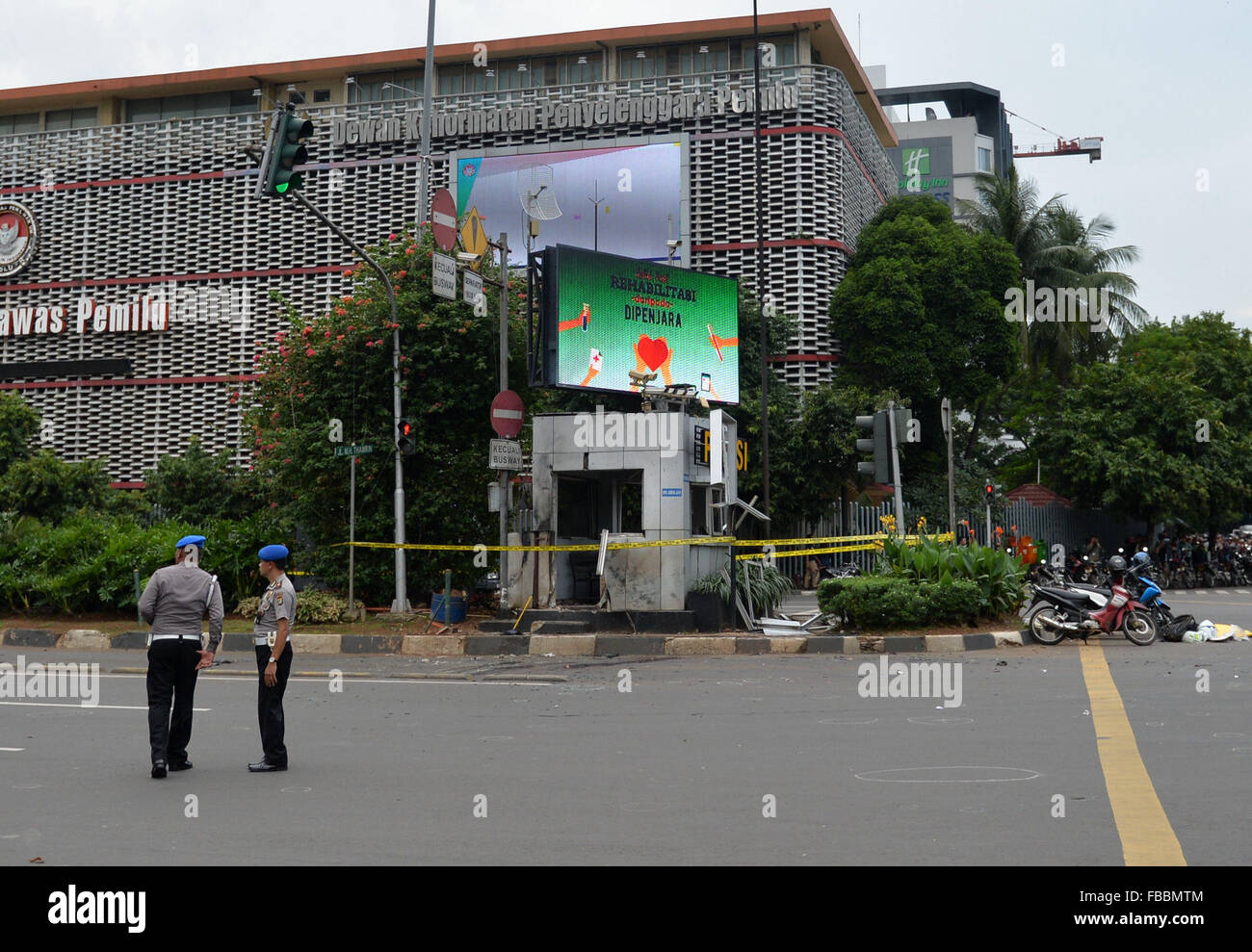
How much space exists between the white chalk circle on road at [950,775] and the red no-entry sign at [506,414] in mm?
12057

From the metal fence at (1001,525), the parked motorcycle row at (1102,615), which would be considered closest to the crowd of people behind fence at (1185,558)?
the metal fence at (1001,525)

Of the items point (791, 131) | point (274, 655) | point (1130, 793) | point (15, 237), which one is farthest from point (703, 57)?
point (1130, 793)

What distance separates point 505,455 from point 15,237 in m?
33.6

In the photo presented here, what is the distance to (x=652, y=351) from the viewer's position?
885 inches

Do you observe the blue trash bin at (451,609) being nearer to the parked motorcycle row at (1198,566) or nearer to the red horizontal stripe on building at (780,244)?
the red horizontal stripe on building at (780,244)

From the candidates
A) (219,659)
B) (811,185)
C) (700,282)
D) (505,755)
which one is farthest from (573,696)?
(811,185)

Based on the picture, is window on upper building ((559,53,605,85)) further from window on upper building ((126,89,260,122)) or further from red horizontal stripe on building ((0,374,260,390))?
red horizontal stripe on building ((0,374,260,390))

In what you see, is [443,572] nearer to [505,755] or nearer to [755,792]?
[505,755]

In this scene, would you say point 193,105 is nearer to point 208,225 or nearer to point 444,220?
point 208,225

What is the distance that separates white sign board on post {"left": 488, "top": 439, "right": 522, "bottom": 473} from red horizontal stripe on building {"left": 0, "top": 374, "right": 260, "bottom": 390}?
24.8 m

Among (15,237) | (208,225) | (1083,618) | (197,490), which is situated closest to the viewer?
(1083,618)

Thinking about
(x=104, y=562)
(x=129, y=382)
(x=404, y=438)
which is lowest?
(x=104, y=562)

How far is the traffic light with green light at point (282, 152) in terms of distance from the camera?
46.9 feet

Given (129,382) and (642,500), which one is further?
(129,382)
